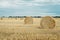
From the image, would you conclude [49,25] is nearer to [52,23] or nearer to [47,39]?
[52,23]

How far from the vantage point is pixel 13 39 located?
A: 23.5 feet

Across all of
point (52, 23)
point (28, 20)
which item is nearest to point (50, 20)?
point (52, 23)

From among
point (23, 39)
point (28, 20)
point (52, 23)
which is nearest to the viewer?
point (23, 39)

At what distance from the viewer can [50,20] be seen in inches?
508

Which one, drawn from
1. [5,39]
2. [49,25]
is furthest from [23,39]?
[49,25]

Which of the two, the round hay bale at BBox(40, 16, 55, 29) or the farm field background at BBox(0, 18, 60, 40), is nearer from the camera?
the farm field background at BBox(0, 18, 60, 40)

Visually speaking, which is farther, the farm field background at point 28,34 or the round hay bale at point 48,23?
the round hay bale at point 48,23

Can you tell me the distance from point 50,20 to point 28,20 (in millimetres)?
4679

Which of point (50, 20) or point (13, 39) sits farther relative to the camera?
point (50, 20)

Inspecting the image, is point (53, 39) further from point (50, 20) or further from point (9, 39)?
point (50, 20)

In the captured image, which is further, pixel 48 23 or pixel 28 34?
pixel 48 23

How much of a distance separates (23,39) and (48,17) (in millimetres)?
6279

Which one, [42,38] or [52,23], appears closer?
[42,38]

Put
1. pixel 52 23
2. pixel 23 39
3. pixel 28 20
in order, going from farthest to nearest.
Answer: pixel 28 20 → pixel 52 23 → pixel 23 39
